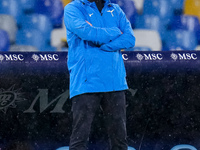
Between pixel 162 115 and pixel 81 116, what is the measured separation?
1.26 metres

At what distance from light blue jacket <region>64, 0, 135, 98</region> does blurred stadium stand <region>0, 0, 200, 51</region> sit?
0.81 meters

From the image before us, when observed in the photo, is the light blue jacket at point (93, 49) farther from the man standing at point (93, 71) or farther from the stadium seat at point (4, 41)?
the stadium seat at point (4, 41)

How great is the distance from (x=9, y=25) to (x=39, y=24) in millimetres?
287

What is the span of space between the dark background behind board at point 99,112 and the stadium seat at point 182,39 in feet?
0.24

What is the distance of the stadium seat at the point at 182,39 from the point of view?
320 cm

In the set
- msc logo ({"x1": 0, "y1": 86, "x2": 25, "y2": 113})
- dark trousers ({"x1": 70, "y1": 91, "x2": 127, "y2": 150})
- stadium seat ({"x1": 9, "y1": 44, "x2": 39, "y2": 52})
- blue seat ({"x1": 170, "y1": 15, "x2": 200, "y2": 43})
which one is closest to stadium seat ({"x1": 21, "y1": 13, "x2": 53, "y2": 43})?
stadium seat ({"x1": 9, "y1": 44, "x2": 39, "y2": 52})

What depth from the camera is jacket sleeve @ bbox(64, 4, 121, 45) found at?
2260 mm

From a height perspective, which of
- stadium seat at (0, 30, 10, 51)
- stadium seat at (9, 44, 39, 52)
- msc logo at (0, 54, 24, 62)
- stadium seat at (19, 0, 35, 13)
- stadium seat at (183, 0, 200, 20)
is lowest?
msc logo at (0, 54, 24, 62)

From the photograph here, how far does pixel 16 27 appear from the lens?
318cm

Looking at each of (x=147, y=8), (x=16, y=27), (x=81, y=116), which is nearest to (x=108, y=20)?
(x=81, y=116)

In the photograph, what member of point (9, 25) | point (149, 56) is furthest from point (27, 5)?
point (149, 56)

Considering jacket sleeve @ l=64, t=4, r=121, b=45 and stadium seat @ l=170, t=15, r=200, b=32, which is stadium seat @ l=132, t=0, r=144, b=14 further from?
jacket sleeve @ l=64, t=4, r=121, b=45

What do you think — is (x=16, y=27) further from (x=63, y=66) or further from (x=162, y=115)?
(x=162, y=115)

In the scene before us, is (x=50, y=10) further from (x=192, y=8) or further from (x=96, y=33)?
(x=192, y=8)
